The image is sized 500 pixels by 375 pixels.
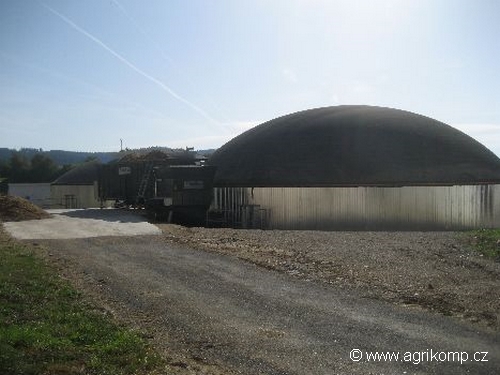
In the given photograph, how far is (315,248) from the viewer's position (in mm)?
19453

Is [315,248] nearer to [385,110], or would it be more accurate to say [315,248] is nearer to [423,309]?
[423,309]

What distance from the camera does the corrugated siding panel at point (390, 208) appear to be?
31.0m

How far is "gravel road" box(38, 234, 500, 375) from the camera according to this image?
7566 millimetres

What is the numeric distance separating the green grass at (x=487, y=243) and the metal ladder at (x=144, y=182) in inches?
858

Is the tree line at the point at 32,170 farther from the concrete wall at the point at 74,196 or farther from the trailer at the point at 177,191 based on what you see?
the trailer at the point at 177,191

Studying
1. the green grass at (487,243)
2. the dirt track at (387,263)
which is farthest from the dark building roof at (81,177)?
the green grass at (487,243)

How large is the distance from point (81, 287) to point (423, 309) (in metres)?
7.58

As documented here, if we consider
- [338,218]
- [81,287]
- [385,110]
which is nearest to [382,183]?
[338,218]

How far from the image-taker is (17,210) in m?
31.8

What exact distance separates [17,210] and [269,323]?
26.5 metres

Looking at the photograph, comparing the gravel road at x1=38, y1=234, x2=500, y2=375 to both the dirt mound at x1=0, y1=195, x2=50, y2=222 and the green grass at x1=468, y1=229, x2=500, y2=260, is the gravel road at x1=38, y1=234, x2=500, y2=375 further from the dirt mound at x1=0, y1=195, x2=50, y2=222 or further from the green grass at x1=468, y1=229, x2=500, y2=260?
the dirt mound at x1=0, y1=195, x2=50, y2=222

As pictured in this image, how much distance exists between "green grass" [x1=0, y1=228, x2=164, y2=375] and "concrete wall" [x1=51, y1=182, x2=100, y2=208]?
53.8 meters

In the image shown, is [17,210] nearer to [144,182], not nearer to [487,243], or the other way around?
[144,182]

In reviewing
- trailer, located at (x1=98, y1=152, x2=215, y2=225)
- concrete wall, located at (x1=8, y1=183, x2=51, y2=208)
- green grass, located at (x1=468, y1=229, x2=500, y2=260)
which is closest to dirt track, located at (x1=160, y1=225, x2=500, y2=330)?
green grass, located at (x1=468, y1=229, x2=500, y2=260)
